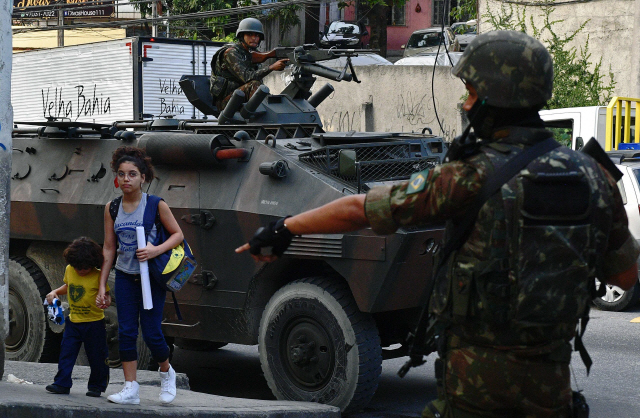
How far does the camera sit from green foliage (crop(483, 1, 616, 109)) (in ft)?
63.2

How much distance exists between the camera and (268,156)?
22.0 ft

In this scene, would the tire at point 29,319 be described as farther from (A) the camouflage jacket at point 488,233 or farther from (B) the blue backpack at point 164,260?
(A) the camouflage jacket at point 488,233

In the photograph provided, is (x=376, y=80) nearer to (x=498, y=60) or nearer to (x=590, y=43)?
(x=590, y=43)

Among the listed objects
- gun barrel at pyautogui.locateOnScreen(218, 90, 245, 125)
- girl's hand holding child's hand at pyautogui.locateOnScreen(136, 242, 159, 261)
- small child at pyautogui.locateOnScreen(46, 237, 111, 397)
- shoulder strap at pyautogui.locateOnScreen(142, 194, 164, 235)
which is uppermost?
gun barrel at pyautogui.locateOnScreen(218, 90, 245, 125)

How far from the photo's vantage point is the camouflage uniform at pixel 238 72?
860cm

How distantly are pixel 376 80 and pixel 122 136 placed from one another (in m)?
14.7

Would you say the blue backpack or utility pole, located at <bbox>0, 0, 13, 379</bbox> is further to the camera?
utility pole, located at <bbox>0, 0, 13, 379</bbox>

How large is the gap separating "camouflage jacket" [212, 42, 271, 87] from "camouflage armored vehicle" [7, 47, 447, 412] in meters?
0.46

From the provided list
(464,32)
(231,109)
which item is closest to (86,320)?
(231,109)

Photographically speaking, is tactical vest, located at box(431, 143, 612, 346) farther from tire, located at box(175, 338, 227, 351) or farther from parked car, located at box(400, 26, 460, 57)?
parked car, located at box(400, 26, 460, 57)

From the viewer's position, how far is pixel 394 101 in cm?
2153

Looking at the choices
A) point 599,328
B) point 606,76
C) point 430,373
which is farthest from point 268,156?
point 606,76

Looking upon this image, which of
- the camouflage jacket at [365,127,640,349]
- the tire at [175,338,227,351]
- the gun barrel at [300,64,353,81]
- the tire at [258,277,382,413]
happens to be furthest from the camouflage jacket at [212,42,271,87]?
the camouflage jacket at [365,127,640,349]

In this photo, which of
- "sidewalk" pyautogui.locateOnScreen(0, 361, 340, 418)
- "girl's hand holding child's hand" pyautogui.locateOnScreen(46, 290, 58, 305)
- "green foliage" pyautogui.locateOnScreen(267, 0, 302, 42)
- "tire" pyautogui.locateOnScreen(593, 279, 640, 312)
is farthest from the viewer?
"green foliage" pyautogui.locateOnScreen(267, 0, 302, 42)
